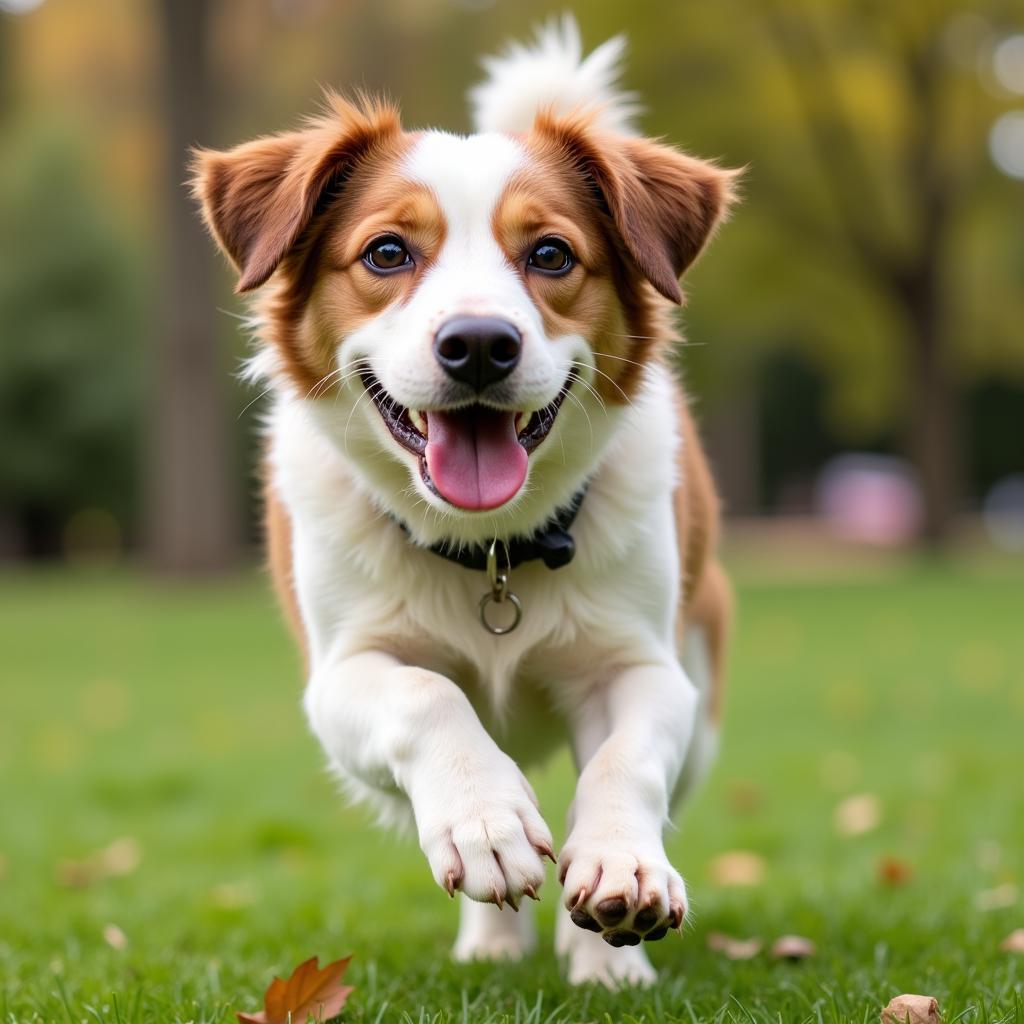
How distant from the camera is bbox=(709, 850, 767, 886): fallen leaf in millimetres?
5617

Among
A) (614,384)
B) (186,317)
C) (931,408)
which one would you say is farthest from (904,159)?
(614,384)

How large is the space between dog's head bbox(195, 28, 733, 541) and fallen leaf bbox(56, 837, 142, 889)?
257 centimetres

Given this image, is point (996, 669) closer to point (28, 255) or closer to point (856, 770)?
point (856, 770)

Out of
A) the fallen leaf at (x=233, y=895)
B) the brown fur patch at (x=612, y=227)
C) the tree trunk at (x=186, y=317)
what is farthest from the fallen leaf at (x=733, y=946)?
the tree trunk at (x=186, y=317)

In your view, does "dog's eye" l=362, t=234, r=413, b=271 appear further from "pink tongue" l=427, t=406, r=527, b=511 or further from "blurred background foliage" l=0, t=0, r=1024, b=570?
"blurred background foliage" l=0, t=0, r=1024, b=570

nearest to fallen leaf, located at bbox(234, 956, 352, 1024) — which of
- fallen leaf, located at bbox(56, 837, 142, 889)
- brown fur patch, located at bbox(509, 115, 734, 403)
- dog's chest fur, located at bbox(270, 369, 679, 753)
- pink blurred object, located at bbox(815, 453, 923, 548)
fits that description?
dog's chest fur, located at bbox(270, 369, 679, 753)

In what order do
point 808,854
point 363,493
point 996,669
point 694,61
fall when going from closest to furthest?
point 363,493, point 808,854, point 996,669, point 694,61

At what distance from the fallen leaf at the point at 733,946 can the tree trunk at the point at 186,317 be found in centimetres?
1500

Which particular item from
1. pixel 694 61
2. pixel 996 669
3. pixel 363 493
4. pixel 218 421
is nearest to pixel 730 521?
pixel 694 61

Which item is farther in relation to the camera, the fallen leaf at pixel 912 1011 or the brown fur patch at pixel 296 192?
the brown fur patch at pixel 296 192

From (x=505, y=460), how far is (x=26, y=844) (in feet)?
12.3

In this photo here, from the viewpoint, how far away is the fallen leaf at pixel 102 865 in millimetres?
5695

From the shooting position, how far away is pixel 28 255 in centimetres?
2784

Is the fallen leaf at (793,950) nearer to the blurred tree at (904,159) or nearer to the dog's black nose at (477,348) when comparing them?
the dog's black nose at (477,348)
